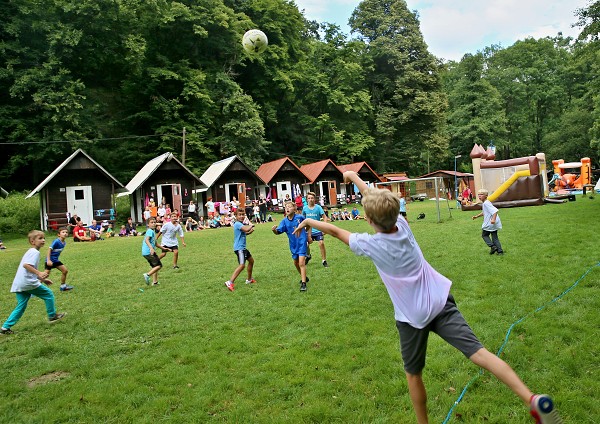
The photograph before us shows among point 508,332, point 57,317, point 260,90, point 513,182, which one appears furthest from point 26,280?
point 260,90

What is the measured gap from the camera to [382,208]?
3.29m

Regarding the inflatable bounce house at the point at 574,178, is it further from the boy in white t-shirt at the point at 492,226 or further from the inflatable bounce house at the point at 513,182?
the boy in white t-shirt at the point at 492,226

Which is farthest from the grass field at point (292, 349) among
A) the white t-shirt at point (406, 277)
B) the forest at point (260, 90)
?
the forest at point (260, 90)

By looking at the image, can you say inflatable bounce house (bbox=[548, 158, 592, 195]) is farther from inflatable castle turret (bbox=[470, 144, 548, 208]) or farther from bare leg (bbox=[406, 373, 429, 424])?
bare leg (bbox=[406, 373, 429, 424])

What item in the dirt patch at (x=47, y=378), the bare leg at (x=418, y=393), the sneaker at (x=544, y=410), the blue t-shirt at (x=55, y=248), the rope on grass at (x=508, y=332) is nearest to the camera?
the sneaker at (x=544, y=410)

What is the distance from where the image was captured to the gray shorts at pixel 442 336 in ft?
10.4

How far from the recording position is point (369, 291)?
27.7ft

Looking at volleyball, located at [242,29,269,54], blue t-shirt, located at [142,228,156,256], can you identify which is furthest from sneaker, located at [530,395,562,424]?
volleyball, located at [242,29,269,54]

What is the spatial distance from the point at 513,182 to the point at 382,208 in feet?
84.6

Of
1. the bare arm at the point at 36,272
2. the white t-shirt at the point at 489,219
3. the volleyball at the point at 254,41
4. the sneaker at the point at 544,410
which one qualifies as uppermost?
the volleyball at the point at 254,41

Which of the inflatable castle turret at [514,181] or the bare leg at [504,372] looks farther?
the inflatable castle turret at [514,181]

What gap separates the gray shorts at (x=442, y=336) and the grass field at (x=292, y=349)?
0.93 m

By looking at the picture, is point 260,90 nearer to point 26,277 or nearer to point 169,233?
point 169,233

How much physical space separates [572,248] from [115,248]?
1623 cm
